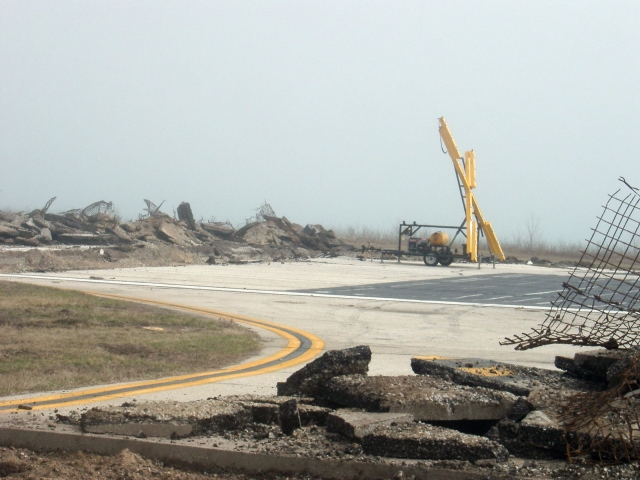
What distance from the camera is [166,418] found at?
17.1ft

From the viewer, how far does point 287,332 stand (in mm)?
12945

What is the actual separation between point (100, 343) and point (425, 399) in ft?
20.3

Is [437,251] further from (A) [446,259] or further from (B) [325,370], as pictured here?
(B) [325,370]

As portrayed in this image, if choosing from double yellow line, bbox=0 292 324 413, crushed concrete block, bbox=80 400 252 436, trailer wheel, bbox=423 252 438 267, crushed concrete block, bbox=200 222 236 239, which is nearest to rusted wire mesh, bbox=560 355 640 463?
crushed concrete block, bbox=80 400 252 436

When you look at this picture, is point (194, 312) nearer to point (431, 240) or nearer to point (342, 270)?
point (342, 270)

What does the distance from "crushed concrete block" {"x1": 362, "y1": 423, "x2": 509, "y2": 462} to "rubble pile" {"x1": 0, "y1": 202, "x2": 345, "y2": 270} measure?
2763 cm

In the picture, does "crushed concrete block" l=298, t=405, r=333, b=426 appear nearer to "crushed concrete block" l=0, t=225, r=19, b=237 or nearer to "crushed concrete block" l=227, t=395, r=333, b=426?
"crushed concrete block" l=227, t=395, r=333, b=426

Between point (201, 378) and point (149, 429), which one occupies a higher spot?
point (149, 429)

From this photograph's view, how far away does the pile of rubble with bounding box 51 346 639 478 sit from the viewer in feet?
15.2

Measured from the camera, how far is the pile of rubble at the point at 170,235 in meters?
35.5

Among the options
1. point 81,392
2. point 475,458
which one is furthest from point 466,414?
point 81,392

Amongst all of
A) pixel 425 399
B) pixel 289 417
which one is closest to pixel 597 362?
pixel 425 399

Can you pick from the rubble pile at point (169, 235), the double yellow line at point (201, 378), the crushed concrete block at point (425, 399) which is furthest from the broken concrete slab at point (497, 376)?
the rubble pile at point (169, 235)

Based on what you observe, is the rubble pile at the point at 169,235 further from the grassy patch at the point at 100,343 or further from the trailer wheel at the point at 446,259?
the grassy patch at the point at 100,343
